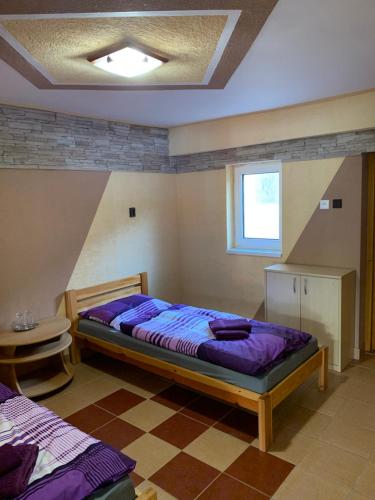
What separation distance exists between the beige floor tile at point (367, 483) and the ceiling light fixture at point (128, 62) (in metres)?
2.71

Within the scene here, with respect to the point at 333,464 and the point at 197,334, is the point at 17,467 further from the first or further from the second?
the point at 333,464

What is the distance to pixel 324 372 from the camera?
3084 millimetres

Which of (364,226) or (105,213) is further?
(105,213)

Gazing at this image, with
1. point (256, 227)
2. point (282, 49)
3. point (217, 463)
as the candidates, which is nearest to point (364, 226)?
point (256, 227)

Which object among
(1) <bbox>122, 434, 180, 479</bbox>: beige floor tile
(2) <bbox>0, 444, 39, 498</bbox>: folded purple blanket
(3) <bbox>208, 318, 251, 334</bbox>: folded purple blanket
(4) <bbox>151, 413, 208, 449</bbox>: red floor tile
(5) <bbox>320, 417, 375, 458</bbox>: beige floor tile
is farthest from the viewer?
(3) <bbox>208, 318, 251, 334</bbox>: folded purple blanket

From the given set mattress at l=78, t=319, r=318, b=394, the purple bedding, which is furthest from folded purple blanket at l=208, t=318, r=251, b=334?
mattress at l=78, t=319, r=318, b=394

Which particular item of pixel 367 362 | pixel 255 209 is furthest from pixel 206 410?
pixel 255 209

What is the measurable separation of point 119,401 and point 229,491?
1.29 meters

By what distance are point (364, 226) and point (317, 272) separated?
66 cm

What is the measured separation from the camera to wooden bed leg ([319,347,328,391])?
9.95 ft

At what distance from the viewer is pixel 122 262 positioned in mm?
4281

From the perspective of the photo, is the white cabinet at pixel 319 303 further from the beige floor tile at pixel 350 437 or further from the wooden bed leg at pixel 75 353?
the wooden bed leg at pixel 75 353

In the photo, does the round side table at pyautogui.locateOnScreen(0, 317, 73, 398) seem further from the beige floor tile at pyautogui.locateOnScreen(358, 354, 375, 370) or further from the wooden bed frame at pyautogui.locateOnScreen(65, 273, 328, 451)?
the beige floor tile at pyautogui.locateOnScreen(358, 354, 375, 370)

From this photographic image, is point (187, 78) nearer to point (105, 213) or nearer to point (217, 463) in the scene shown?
point (105, 213)
